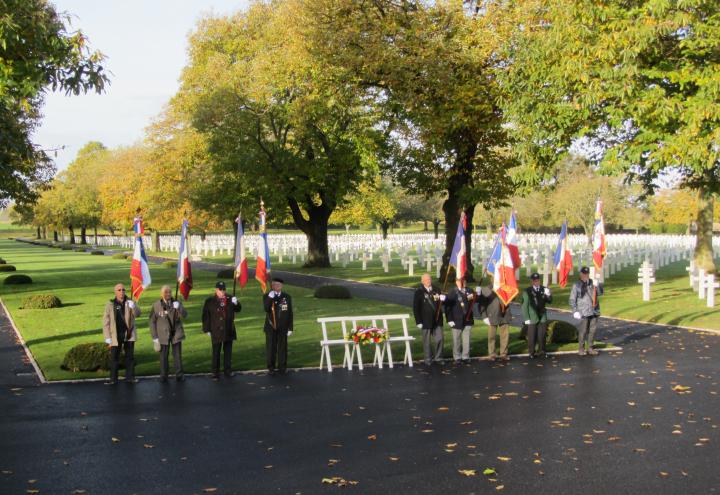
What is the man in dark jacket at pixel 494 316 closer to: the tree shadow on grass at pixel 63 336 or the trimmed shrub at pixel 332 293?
the tree shadow on grass at pixel 63 336

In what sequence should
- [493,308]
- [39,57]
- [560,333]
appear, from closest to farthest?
[39,57]
[493,308]
[560,333]

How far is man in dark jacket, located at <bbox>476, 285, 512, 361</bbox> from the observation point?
55.5 ft

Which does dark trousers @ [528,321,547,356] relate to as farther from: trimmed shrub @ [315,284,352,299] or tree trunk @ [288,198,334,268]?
tree trunk @ [288,198,334,268]

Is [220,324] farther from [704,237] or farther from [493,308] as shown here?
[704,237]

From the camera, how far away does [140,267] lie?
51.8 ft

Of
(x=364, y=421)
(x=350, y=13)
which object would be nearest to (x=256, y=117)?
(x=350, y=13)

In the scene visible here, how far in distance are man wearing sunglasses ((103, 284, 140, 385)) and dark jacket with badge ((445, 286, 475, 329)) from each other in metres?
6.14

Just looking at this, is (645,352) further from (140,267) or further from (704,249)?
(704,249)

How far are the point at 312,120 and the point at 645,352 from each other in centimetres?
2578

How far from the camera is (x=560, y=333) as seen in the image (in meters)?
18.4

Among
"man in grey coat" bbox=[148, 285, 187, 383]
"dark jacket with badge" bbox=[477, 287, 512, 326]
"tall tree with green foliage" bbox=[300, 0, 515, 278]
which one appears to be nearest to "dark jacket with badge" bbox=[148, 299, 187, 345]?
"man in grey coat" bbox=[148, 285, 187, 383]

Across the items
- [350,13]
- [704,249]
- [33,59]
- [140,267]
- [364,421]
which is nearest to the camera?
[364,421]

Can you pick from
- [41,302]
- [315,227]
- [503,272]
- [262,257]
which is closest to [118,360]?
[262,257]

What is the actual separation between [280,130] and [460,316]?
2923 centimetres
